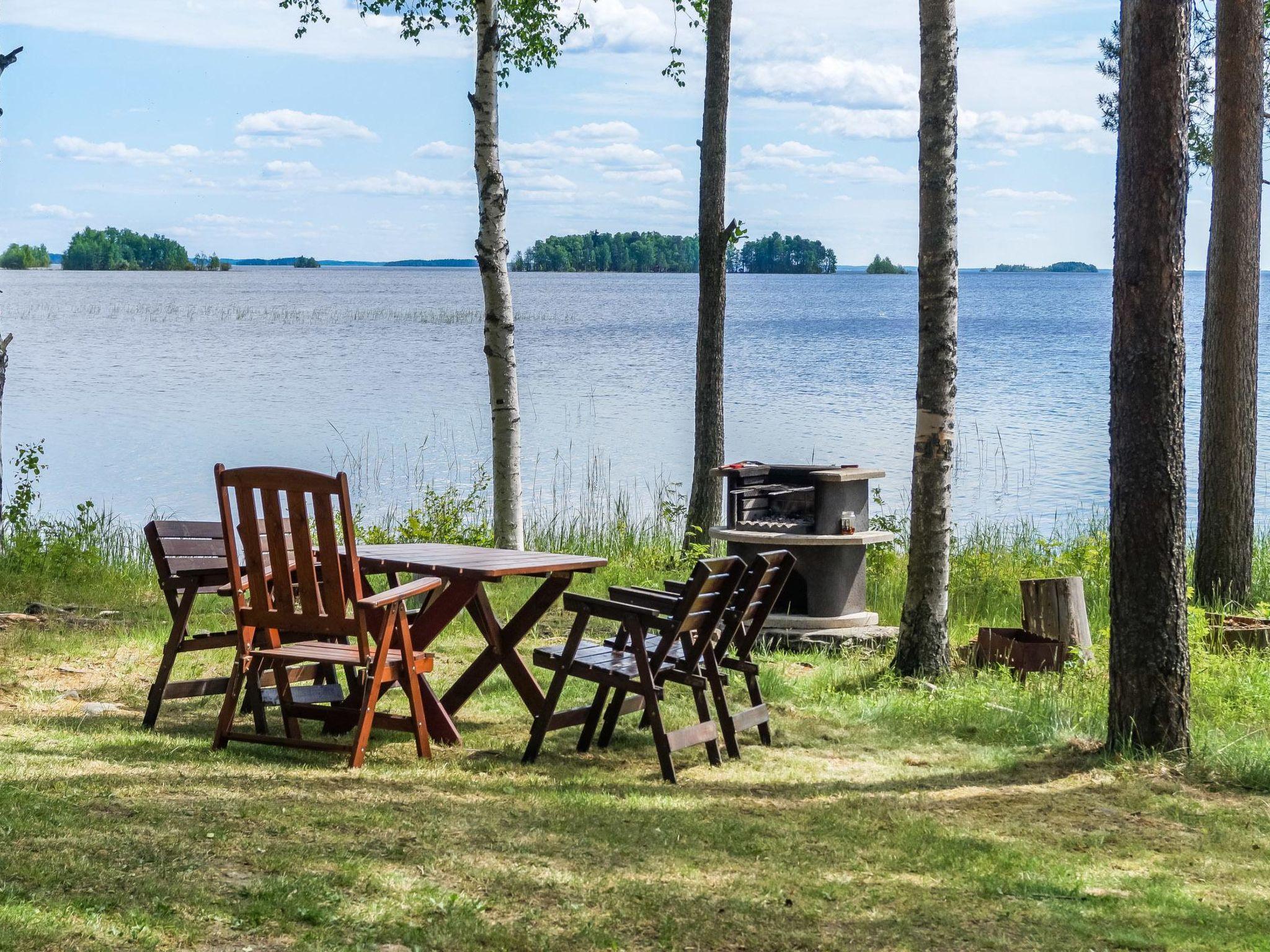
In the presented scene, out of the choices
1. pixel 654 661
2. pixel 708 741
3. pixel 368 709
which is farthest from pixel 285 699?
pixel 708 741

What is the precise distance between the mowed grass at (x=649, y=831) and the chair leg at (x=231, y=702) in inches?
4.0

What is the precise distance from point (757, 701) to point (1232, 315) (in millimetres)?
6481

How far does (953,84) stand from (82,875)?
6.04 m

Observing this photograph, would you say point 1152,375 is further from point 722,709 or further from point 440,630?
point 440,630

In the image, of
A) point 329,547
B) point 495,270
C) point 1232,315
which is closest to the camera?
point 329,547

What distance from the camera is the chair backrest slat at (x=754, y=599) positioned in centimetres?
577

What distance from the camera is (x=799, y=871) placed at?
14.3 feet

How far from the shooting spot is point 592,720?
19.6 feet

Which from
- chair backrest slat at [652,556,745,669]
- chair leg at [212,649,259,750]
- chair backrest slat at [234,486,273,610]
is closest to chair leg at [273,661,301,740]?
chair leg at [212,649,259,750]

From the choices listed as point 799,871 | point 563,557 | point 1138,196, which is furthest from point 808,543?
point 799,871

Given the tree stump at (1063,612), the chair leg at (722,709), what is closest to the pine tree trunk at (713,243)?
the tree stump at (1063,612)

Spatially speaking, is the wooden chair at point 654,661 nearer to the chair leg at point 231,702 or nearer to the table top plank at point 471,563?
the table top plank at point 471,563

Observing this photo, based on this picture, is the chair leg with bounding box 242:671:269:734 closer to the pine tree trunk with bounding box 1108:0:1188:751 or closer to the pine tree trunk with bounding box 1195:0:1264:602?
the pine tree trunk with bounding box 1108:0:1188:751

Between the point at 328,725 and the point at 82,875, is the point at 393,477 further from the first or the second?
the point at 82,875
